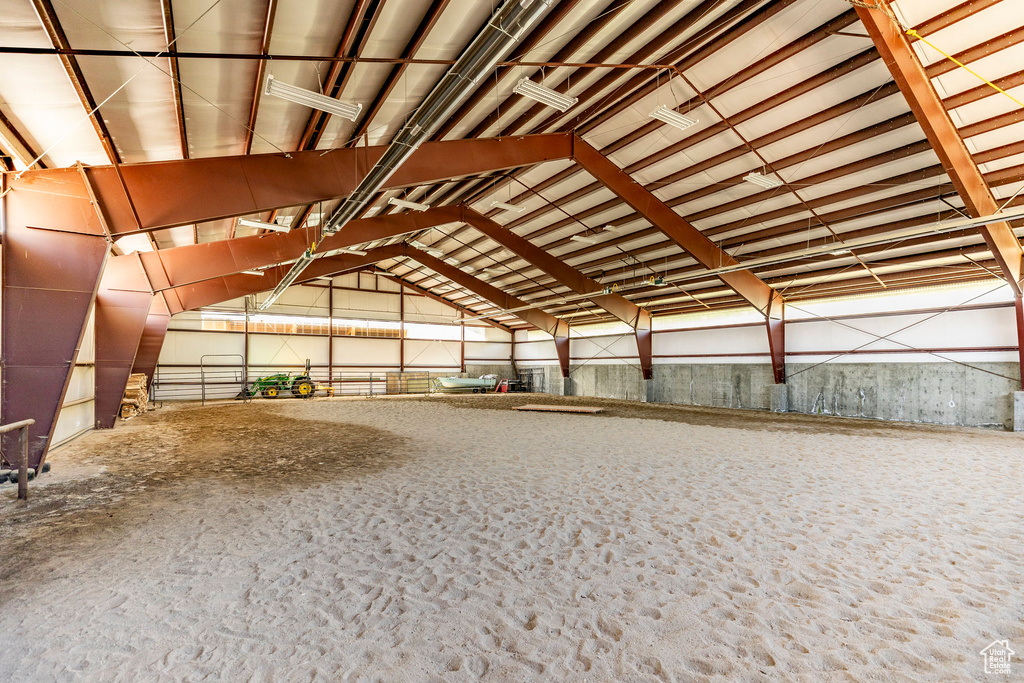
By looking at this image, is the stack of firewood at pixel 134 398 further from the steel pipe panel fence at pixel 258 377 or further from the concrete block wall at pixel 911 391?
the concrete block wall at pixel 911 391

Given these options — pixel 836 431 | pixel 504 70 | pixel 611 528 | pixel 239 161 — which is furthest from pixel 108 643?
pixel 836 431

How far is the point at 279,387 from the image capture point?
78.5 ft

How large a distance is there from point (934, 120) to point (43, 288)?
51.5ft

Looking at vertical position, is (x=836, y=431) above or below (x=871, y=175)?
below

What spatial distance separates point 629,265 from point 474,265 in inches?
345

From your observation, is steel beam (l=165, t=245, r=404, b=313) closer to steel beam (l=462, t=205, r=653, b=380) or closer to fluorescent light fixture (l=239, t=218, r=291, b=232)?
fluorescent light fixture (l=239, t=218, r=291, b=232)

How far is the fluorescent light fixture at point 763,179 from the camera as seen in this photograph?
38.0ft

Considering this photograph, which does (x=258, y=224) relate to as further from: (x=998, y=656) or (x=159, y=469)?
(x=998, y=656)

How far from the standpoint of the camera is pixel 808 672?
255 centimetres

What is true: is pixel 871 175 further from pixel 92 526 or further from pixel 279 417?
pixel 279 417

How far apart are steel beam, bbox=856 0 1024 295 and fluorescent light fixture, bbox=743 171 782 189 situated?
3267 millimetres

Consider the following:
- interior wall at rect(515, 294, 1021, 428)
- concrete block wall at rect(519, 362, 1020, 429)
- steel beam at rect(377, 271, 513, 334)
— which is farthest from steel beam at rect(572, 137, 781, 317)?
steel beam at rect(377, 271, 513, 334)

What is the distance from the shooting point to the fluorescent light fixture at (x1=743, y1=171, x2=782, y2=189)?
11.6m

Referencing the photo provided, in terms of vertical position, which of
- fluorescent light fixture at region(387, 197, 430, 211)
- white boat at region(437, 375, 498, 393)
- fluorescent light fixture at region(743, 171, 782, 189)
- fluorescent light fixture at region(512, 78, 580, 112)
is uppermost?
fluorescent light fixture at region(387, 197, 430, 211)
